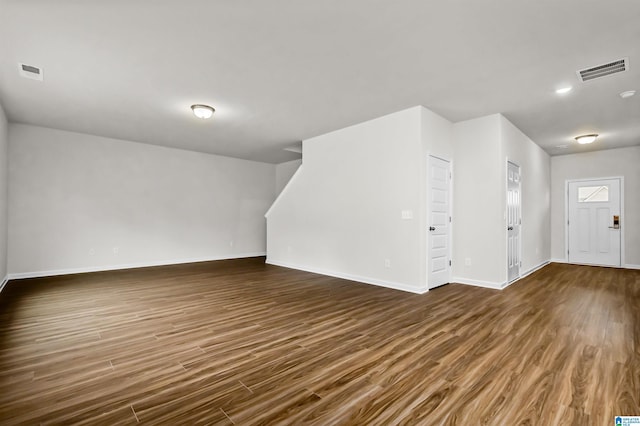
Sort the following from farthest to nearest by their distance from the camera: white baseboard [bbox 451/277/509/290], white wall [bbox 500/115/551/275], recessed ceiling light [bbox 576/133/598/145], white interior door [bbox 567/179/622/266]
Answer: white interior door [bbox 567/179/622/266] → recessed ceiling light [bbox 576/133/598/145] → white wall [bbox 500/115/551/275] → white baseboard [bbox 451/277/509/290]

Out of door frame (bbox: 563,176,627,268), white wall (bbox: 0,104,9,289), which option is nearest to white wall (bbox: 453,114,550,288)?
door frame (bbox: 563,176,627,268)

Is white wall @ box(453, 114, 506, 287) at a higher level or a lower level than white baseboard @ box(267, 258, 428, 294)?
higher

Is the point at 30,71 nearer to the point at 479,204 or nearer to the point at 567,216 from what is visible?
the point at 479,204

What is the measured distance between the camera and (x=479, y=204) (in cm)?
498

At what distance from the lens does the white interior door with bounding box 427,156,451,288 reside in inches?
185

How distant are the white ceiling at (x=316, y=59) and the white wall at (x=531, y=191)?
456mm

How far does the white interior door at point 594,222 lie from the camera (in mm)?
6934

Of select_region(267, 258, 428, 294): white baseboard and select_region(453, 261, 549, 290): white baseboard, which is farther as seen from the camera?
select_region(453, 261, 549, 290): white baseboard

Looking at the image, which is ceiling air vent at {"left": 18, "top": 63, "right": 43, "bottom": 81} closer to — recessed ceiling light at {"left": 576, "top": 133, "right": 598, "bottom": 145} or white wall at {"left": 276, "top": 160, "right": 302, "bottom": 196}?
white wall at {"left": 276, "top": 160, "right": 302, "bottom": 196}

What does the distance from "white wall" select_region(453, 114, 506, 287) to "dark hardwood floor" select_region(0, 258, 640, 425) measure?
57 cm

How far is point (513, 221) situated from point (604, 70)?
101 inches

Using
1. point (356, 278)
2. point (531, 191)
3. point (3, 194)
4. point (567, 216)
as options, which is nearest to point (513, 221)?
point (531, 191)

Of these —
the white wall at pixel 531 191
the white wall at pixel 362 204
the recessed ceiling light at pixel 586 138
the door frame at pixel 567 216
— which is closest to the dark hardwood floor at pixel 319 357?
the white wall at pixel 362 204

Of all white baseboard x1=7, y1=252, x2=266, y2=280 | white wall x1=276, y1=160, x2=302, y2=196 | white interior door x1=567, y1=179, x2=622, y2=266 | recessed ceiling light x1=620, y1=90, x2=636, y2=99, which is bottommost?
white baseboard x1=7, y1=252, x2=266, y2=280
